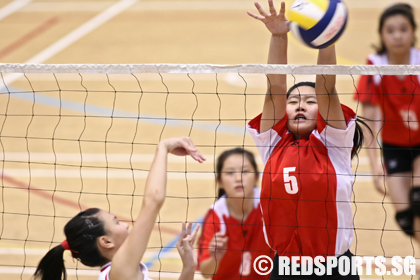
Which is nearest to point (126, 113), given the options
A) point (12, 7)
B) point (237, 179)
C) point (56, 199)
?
point (56, 199)

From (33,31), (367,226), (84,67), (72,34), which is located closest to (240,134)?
(367,226)

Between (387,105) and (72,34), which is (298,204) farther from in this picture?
(72,34)

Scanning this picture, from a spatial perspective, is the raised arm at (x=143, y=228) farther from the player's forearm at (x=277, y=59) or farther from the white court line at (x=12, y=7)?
the white court line at (x=12, y=7)

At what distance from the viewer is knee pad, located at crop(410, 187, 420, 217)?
409 centimetres

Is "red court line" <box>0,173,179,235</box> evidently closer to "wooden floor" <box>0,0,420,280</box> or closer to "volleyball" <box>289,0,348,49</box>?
"wooden floor" <box>0,0,420,280</box>

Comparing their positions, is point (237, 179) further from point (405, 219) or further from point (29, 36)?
point (29, 36)

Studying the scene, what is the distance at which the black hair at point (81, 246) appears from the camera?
2672mm

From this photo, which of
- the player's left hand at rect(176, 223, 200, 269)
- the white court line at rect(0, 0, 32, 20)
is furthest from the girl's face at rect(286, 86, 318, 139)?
the white court line at rect(0, 0, 32, 20)

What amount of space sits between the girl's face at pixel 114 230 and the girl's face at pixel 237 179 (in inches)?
46.0

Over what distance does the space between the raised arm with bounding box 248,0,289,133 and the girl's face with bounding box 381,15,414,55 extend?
194cm

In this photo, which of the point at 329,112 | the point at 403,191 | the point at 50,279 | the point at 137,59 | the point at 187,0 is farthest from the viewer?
the point at 187,0

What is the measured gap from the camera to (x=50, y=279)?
2.75 metres

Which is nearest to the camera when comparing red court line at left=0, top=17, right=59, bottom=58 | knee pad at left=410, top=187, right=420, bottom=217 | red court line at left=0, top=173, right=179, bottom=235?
knee pad at left=410, top=187, right=420, bottom=217

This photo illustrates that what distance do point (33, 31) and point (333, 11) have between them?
9712mm
